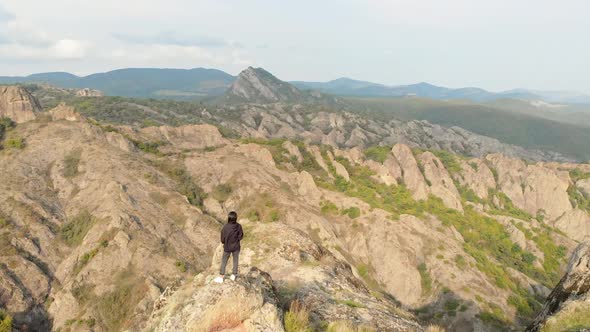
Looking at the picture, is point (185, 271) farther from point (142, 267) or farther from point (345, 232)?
point (345, 232)

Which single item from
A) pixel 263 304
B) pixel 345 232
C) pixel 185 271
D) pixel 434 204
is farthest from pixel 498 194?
pixel 263 304

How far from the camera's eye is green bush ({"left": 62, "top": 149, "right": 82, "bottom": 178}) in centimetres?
7622

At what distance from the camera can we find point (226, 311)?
13.6 metres

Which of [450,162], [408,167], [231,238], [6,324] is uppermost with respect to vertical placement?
[231,238]

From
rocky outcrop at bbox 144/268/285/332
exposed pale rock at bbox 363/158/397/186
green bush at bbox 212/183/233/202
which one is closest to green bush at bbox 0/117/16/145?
green bush at bbox 212/183/233/202

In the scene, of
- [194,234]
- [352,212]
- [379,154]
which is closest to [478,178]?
[379,154]

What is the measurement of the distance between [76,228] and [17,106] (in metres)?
47.3

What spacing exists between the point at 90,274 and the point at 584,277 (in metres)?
55.9

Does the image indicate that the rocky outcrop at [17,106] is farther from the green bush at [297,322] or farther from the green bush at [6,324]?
the green bush at [297,322]

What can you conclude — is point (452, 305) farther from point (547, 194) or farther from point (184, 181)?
point (547, 194)

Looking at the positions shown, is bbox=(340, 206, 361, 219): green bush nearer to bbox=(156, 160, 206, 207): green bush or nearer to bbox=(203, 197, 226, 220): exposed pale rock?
bbox=(203, 197, 226, 220): exposed pale rock

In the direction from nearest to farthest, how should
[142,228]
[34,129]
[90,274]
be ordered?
1. [90,274]
2. [142,228]
3. [34,129]

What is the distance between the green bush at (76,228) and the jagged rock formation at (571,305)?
60.9m

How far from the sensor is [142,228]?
63.6 metres
